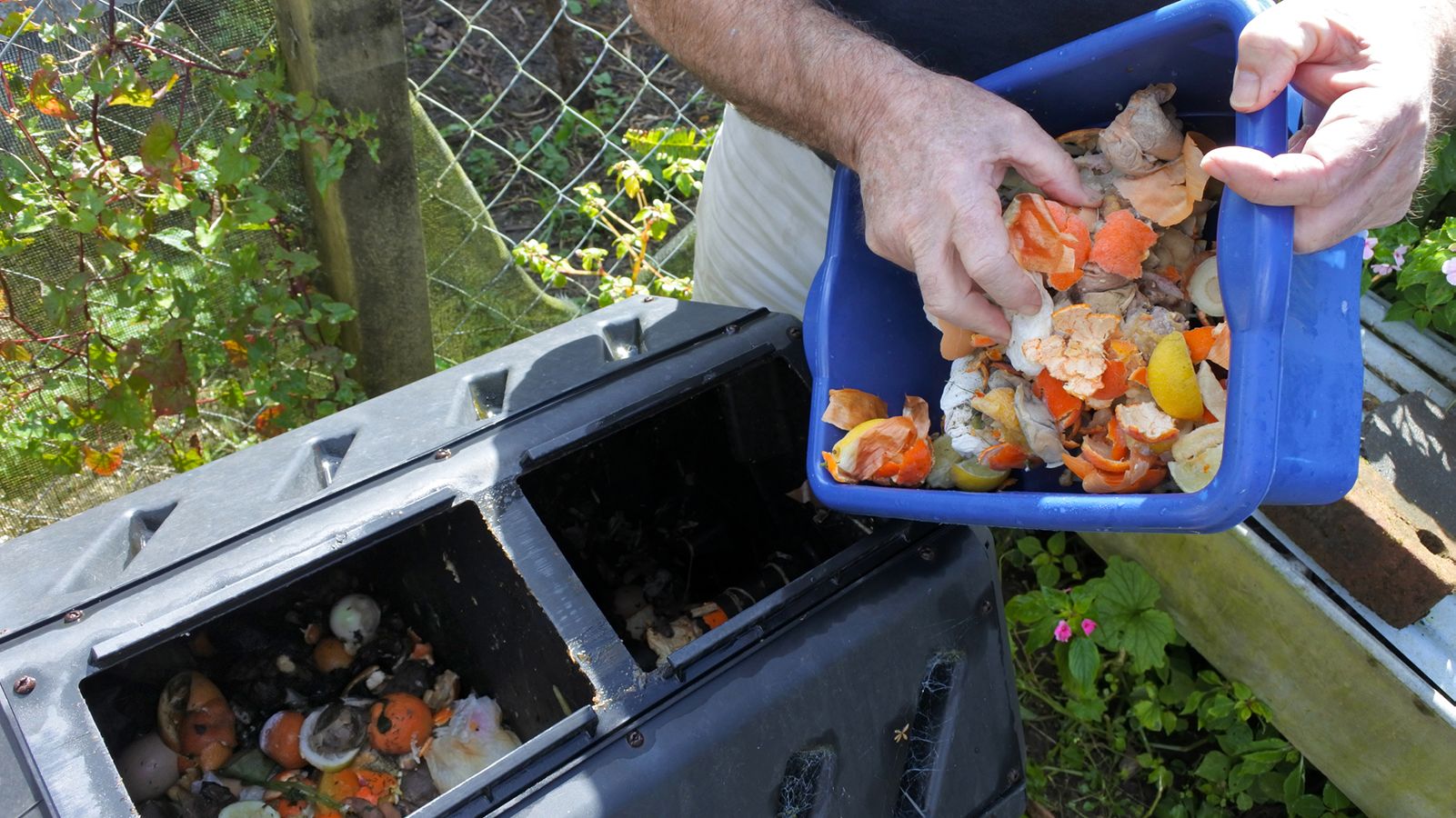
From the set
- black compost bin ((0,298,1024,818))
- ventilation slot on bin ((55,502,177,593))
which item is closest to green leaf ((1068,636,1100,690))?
black compost bin ((0,298,1024,818))

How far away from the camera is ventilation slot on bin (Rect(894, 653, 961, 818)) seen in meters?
1.10

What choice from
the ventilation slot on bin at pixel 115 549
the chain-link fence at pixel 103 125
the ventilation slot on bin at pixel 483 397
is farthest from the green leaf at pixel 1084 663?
the chain-link fence at pixel 103 125

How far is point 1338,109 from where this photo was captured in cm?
84

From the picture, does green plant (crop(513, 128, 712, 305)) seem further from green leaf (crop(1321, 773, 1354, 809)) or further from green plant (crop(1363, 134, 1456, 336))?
green leaf (crop(1321, 773, 1354, 809))

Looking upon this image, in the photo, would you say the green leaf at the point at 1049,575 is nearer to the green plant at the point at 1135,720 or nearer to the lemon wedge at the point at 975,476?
the green plant at the point at 1135,720

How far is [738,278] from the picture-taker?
5.92 ft

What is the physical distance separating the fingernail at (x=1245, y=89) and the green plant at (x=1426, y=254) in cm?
87

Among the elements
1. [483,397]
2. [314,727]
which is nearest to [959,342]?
[483,397]

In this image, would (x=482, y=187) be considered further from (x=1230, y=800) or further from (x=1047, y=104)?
(x=1230, y=800)

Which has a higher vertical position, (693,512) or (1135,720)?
(693,512)

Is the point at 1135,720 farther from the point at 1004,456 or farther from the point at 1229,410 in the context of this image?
the point at 1229,410

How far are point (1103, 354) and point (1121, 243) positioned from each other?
4.4 inches

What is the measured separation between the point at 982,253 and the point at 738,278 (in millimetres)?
889

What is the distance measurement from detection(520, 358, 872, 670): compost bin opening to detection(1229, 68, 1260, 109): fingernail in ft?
1.97
